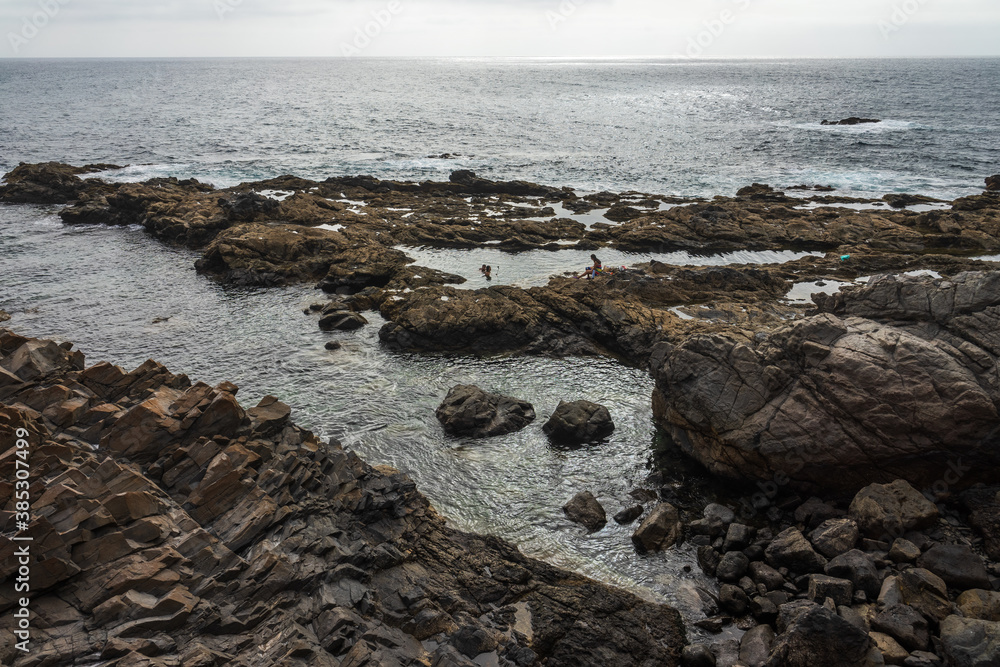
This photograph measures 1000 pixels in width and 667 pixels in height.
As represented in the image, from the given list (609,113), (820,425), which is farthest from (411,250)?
(609,113)

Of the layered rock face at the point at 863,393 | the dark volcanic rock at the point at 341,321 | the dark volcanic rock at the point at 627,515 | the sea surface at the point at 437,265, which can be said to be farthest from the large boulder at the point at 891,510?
the dark volcanic rock at the point at 341,321

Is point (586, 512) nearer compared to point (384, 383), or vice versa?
point (586, 512)

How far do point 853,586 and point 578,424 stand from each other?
1071 cm

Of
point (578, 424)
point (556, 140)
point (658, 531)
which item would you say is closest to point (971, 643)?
point (658, 531)

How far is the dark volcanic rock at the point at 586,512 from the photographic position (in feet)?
63.8

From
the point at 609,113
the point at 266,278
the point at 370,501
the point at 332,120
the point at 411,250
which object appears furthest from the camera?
the point at 609,113

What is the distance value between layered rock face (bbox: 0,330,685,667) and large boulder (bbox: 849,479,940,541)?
699 centimetres

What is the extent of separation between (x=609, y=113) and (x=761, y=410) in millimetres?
143453

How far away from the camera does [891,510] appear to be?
57.5ft

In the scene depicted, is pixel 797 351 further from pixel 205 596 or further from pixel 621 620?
pixel 205 596

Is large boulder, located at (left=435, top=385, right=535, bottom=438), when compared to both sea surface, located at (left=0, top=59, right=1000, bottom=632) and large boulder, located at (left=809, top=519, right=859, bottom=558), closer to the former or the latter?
sea surface, located at (left=0, top=59, right=1000, bottom=632)

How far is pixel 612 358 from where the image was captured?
30281mm

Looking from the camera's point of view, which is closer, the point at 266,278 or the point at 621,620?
the point at 621,620

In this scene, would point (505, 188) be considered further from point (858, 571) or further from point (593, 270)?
point (858, 571)
